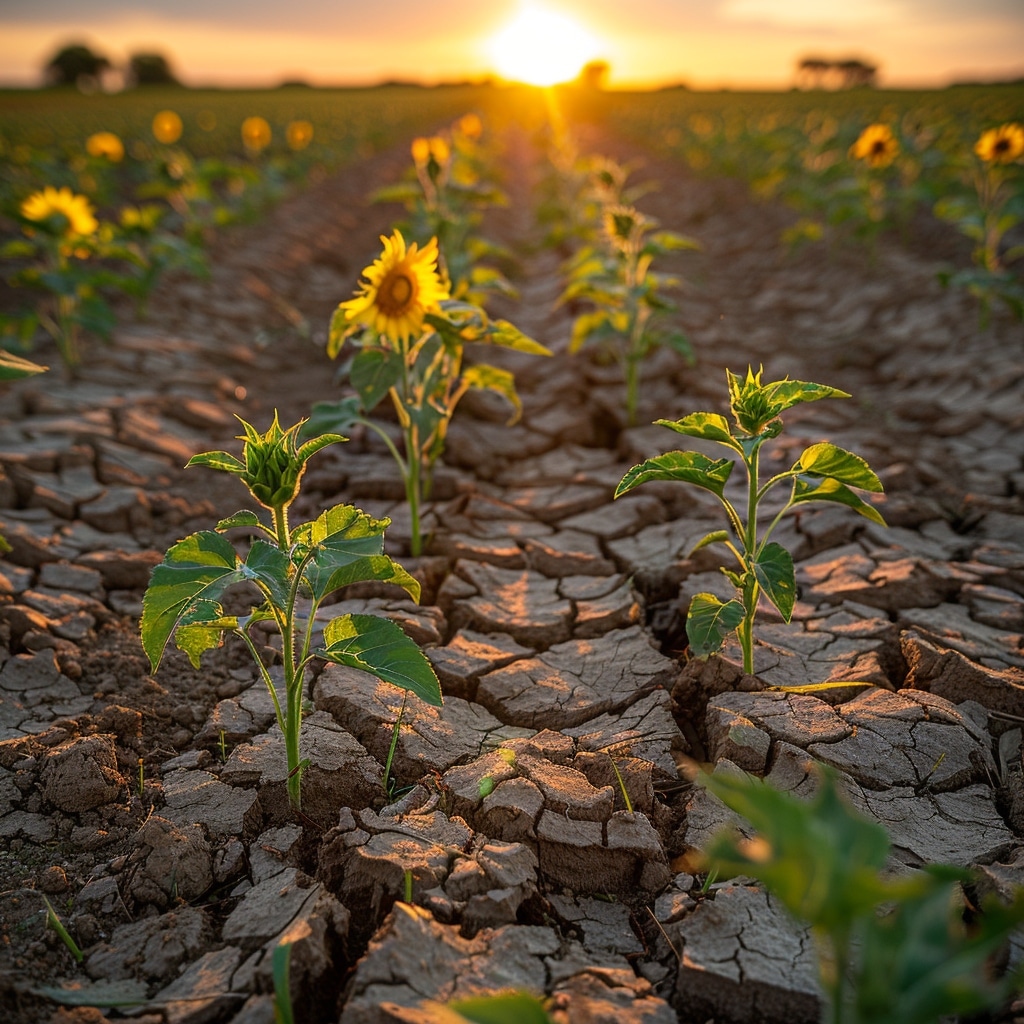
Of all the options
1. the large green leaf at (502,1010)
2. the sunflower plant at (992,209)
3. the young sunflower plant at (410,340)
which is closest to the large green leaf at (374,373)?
the young sunflower plant at (410,340)

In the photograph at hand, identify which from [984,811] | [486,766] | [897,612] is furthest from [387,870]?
[897,612]

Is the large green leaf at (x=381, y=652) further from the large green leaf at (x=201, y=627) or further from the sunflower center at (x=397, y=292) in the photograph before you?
the sunflower center at (x=397, y=292)

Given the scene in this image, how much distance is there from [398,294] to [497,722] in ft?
4.64

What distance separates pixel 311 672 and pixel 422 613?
1.53ft

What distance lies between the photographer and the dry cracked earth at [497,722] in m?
1.53

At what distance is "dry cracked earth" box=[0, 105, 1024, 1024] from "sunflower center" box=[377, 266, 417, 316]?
0.92 metres

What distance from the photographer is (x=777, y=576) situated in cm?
212

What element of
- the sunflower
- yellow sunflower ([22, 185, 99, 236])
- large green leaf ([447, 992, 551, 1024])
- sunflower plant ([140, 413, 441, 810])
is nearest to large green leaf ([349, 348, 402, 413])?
sunflower plant ([140, 413, 441, 810])

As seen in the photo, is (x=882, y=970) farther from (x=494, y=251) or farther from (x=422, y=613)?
(x=494, y=251)

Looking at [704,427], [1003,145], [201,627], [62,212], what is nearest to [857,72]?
[1003,145]

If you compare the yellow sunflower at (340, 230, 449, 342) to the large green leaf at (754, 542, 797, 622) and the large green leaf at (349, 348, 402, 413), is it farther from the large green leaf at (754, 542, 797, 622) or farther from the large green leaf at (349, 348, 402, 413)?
the large green leaf at (754, 542, 797, 622)

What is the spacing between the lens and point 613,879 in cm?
177

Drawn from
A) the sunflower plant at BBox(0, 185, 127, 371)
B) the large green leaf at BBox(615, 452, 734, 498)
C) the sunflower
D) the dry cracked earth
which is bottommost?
the dry cracked earth

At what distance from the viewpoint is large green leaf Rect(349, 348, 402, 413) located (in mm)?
2812
